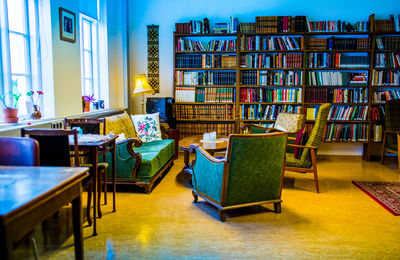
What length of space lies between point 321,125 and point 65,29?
3.32 m

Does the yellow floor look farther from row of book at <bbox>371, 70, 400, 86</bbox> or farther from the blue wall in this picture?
the blue wall

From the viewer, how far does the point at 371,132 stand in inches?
242

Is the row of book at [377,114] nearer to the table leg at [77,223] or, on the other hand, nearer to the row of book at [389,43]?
the row of book at [389,43]

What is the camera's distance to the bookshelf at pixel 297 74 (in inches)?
238

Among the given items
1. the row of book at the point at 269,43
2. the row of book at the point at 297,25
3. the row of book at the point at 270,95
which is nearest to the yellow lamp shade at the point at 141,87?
the row of book at the point at 270,95

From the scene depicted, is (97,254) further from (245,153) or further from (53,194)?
(245,153)

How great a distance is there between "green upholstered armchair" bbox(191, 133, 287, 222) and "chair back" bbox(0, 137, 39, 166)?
1.54 meters

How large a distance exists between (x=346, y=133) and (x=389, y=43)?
1696 millimetres

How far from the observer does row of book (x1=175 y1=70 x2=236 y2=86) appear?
6.37 m

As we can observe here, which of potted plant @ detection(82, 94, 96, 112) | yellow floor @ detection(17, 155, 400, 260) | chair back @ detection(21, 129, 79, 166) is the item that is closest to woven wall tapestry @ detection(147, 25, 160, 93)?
potted plant @ detection(82, 94, 96, 112)

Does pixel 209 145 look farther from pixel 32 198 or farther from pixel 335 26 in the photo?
pixel 335 26

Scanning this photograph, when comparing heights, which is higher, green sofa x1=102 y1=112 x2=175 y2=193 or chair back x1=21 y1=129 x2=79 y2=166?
chair back x1=21 y1=129 x2=79 y2=166

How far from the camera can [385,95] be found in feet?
20.0

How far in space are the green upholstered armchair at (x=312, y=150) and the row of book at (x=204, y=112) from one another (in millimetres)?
2338
